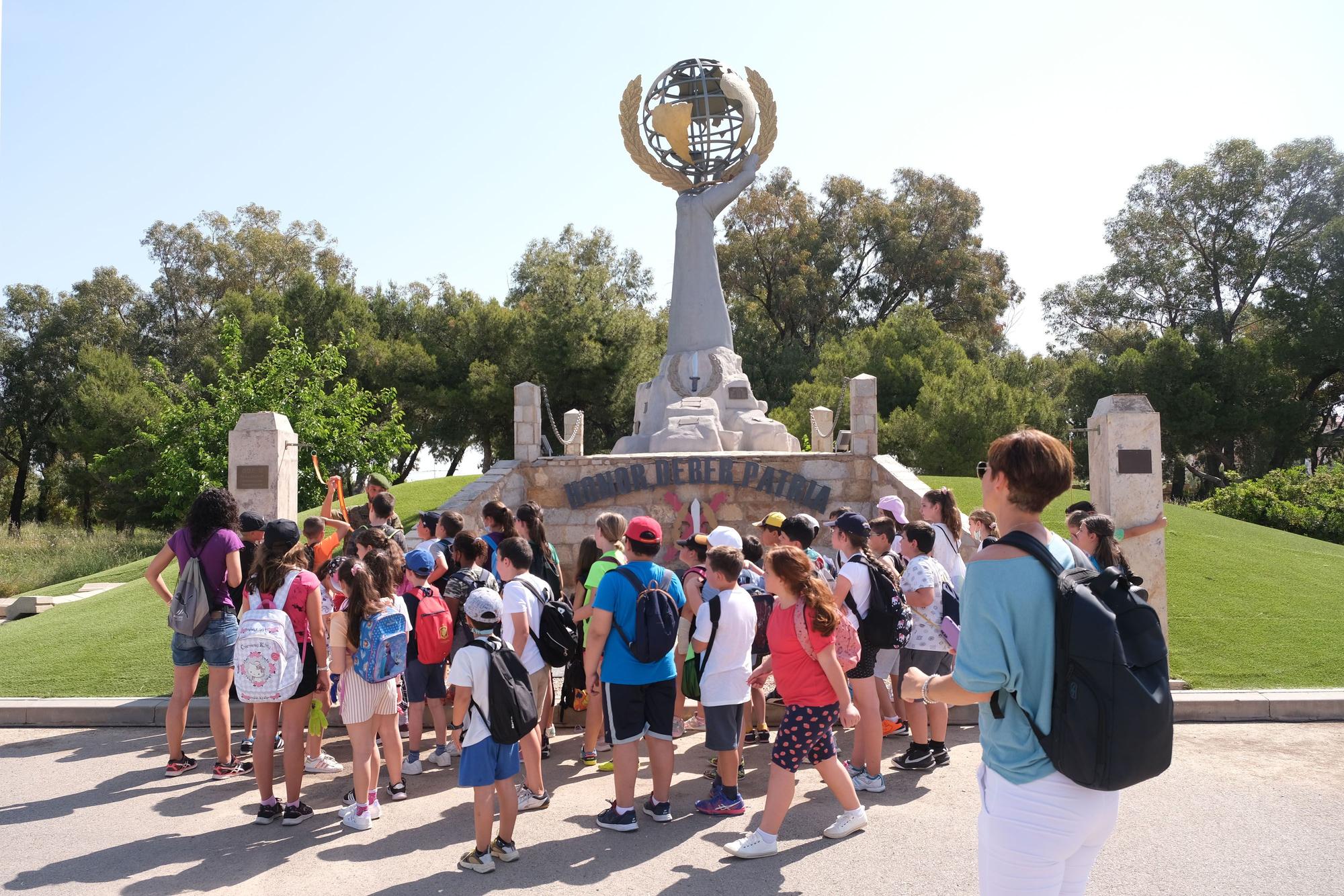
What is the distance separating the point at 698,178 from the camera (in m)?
18.0

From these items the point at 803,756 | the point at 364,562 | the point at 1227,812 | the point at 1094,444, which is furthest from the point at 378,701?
the point at 1094,444

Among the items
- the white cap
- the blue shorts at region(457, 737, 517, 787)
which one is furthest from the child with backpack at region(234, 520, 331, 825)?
the white cap

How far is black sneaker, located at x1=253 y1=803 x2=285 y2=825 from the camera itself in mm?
5293

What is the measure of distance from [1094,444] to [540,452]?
7679 mm

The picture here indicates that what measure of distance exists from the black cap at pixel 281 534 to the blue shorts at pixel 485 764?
5.96 ft

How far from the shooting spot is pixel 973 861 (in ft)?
15.1

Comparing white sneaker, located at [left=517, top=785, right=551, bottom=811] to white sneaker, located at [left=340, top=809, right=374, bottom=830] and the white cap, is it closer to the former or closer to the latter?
white sneaker, located at [left=340, top=809, right=374, bottom=830]

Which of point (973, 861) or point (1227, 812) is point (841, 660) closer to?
point (973, 861)

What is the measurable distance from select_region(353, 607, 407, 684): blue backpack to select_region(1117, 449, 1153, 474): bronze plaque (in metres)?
6.49

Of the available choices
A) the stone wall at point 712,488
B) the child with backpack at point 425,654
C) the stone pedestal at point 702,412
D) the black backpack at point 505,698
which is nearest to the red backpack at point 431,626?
the child with backpack at point 425,654

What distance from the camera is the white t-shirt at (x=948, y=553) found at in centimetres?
637

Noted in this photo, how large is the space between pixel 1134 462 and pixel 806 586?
526 centimetres

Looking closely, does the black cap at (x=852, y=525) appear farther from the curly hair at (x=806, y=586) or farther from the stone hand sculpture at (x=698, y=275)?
the stone hand sculpture at (x=698, y=275)

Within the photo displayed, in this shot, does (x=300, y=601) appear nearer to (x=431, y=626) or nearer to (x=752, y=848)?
(x=431, y=626)
